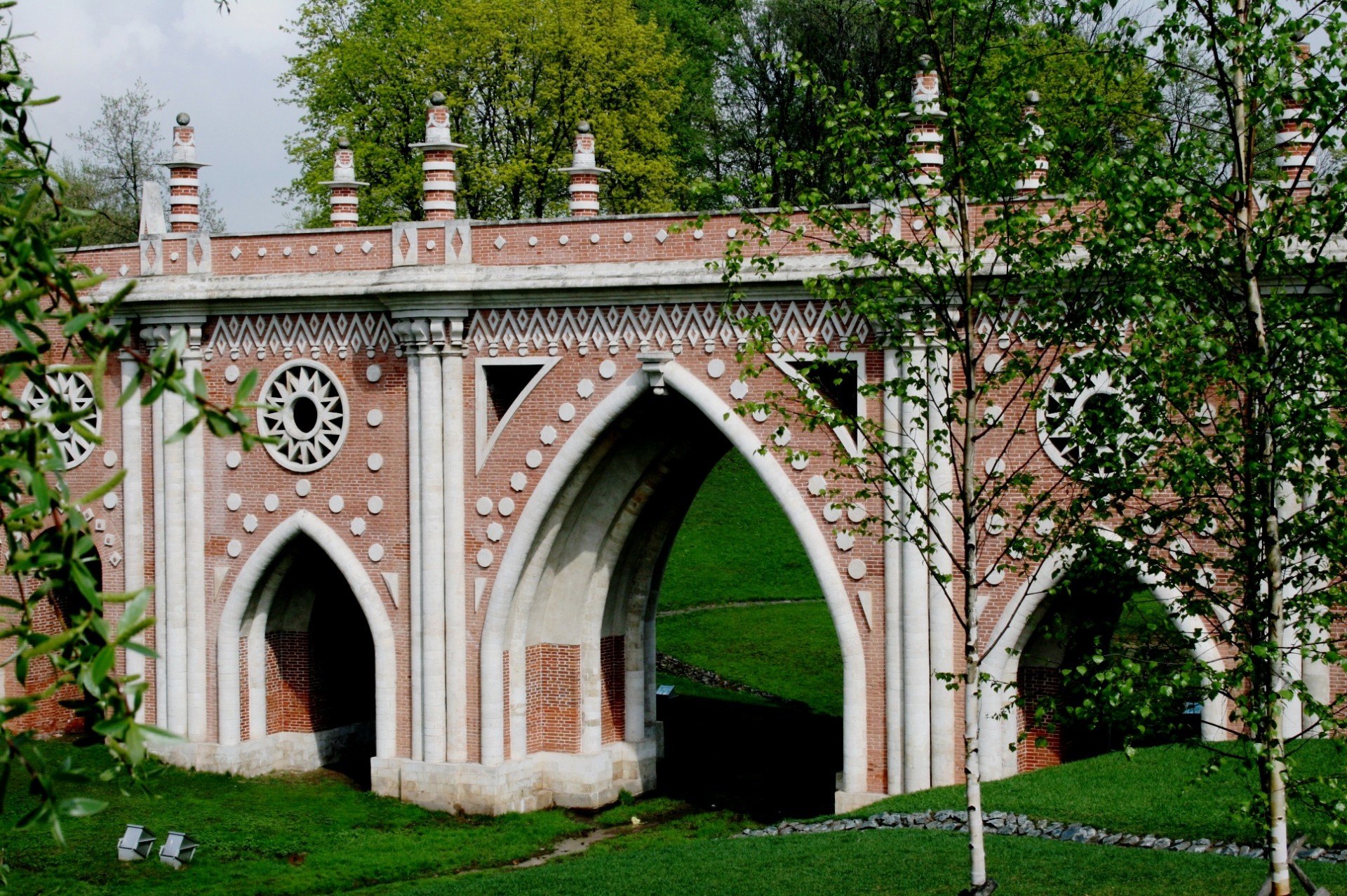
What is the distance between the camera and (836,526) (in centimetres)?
1645

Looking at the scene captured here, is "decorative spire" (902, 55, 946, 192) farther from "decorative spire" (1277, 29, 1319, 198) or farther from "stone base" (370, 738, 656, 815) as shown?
"stone base" (370, 738, 656, 815)

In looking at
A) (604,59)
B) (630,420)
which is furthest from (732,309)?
(604,59)

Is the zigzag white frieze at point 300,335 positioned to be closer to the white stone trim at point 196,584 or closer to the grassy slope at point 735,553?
the white stone trim at point 196,584

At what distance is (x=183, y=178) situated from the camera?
19.9 metres

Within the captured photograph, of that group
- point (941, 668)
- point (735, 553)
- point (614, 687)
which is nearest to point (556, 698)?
point (614, 687)

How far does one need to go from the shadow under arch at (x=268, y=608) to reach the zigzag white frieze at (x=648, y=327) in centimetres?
295

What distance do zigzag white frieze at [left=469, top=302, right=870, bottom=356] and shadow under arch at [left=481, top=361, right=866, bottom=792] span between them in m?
0.43

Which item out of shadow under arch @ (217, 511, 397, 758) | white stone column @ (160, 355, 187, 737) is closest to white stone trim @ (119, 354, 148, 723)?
white stone column @ (160, 355, 187, 737)

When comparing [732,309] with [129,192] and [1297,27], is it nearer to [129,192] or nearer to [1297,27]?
[1297,27]

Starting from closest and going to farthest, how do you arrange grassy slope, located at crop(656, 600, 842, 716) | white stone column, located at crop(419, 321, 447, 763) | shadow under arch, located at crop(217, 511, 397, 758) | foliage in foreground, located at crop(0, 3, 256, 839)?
foliage in foreground, located at crop(0, 3, 256, 839)
white stone column, located at crop(419, 321, 447, 763)
shadow under arch, located at crop(217, 511, 397, 758)
grassy slope, located at crop(656, 600, 842, 716)

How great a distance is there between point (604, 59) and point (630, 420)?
16607 mm

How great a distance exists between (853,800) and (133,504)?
369 inches

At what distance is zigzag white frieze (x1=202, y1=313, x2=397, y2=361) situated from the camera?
18500 millimetres

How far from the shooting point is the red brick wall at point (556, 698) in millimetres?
18828
